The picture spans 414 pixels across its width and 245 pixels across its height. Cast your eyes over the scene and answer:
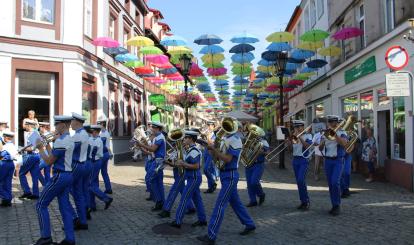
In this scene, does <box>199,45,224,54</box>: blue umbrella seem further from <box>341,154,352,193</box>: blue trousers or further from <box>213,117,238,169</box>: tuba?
<box>213,117,238,169</box>: tuba

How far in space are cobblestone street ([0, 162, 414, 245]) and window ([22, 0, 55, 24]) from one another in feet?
23.9

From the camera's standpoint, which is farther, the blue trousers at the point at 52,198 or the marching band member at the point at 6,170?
the marching band member at the point at 6,170

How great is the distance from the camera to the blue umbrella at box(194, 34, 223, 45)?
690 inches

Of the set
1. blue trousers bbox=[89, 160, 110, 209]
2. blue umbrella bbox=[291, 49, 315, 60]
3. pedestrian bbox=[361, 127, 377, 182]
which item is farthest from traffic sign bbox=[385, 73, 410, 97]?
blue umbrella bbox=[291, 49, 315, 60]

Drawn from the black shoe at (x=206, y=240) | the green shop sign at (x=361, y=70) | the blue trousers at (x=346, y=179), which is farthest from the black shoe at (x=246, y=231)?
the green shop sign at (x=361, y=70)

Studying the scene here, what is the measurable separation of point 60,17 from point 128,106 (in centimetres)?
909

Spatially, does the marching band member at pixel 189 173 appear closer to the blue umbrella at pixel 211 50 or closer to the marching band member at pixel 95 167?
the marching band member at pixel 95 167

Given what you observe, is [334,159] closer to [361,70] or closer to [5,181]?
[5,181]

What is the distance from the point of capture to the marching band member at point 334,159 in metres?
7.50

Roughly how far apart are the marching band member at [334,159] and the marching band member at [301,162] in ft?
1.69

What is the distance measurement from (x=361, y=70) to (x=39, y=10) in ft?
39.8

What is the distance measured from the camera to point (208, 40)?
17.7 m

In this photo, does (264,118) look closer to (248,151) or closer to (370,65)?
(370,65)

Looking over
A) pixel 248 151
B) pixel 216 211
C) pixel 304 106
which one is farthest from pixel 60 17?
pixel 304 106
